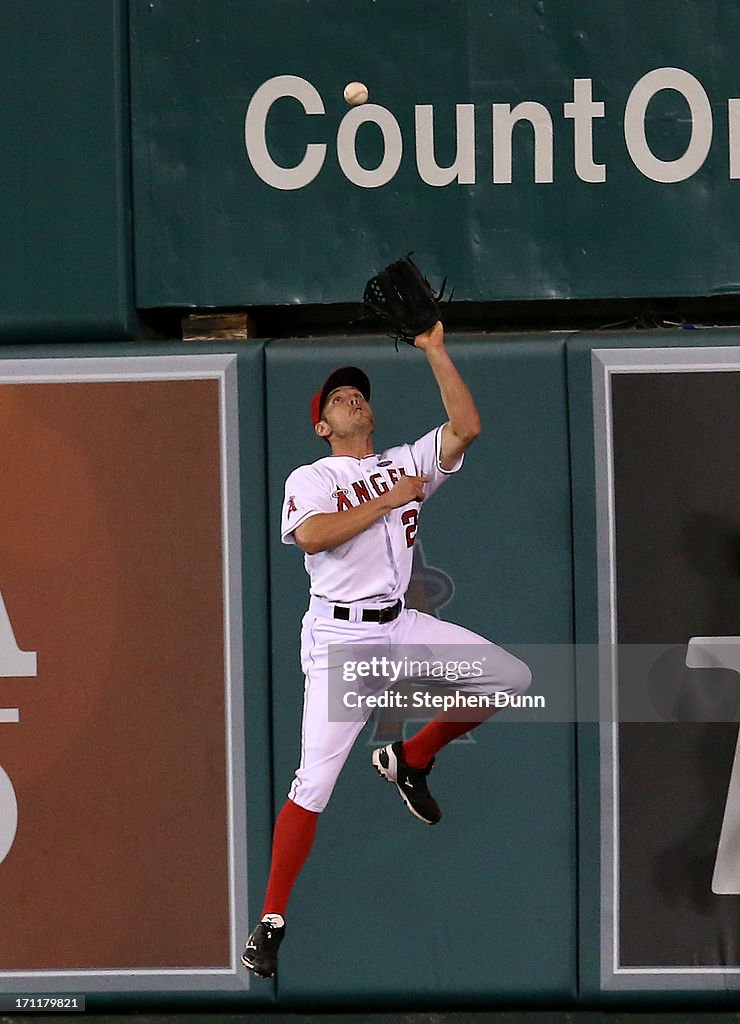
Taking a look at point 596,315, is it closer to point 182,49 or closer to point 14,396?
point 182,49

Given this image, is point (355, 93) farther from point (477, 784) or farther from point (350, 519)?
point (477, 784)

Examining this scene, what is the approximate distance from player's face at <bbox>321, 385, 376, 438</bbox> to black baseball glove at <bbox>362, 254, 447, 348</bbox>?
249 mm

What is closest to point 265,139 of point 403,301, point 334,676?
point 403,301

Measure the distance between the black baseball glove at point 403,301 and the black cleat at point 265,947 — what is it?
206cm

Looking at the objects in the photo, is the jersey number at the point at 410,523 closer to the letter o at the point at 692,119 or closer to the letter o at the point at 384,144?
the letter o at the point at 384,144

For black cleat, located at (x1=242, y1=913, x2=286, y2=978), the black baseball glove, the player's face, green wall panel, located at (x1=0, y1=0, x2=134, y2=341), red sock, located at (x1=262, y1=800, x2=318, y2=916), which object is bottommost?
black cleat, located at (x1=242, y1=913, x2=286, y2=978)

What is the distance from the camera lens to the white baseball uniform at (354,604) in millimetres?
4570

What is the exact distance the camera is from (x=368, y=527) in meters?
4.54

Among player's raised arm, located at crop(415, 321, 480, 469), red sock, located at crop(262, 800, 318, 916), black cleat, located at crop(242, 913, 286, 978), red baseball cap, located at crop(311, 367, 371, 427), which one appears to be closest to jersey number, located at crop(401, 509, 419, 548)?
player's raised arm, located at crop(415, 321, 480, 469)

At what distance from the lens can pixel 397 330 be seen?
14.9 ft

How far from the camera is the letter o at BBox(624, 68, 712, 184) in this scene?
15.2 ft

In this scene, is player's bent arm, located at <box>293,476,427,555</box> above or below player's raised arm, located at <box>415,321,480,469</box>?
below

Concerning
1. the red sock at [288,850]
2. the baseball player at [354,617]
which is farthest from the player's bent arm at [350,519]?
the red sock at [288,850]

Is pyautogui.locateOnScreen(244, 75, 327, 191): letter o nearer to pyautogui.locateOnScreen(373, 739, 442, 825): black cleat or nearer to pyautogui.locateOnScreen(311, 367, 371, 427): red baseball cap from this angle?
pyautogui.locateOnScreen(311, 367, 371, 427): red baseball cap
